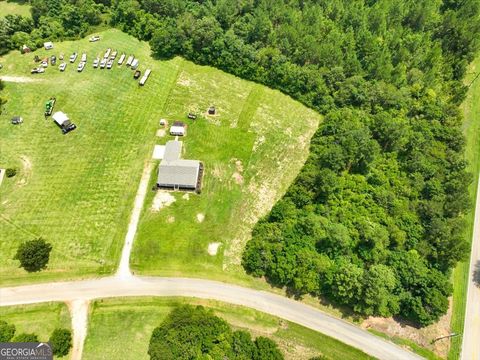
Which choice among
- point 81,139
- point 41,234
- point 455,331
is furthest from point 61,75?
point 455,331

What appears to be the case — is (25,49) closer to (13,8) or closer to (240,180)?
(13,8)

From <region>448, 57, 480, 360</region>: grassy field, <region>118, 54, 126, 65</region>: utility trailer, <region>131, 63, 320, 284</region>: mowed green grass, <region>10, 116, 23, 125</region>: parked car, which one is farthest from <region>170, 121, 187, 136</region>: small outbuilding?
<region>448, 57, 480, 360</region>: grassy field

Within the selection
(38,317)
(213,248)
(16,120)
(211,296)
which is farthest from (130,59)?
(211,296)

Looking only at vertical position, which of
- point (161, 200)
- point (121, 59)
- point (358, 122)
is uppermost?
point (121, 59)

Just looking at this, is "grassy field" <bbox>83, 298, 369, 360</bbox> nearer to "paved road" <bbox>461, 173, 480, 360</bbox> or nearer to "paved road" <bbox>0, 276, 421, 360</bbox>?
"paved road" <bbox>0, 276, 421, 360</bbox>

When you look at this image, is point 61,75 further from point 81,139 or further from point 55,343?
point 55,343
